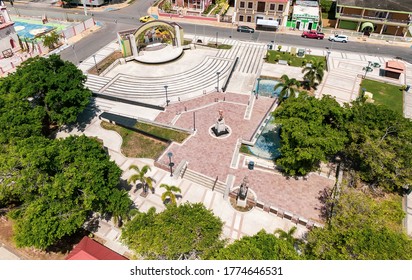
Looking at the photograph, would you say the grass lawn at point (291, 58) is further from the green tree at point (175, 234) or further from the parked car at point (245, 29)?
the green tree at point (175, 234)

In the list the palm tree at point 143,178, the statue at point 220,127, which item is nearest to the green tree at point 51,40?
the statue at point 220,127

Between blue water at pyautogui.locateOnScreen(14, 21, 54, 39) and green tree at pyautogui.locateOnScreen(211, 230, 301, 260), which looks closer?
green tree at pyautogui.locateOnScreen(211, 230, 301, 260)

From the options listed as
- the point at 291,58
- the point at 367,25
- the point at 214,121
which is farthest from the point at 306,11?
the point at 214,121

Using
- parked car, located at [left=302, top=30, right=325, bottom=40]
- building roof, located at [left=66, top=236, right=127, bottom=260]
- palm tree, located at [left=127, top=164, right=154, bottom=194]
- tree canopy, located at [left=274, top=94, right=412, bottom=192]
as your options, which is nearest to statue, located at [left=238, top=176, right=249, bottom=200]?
tree canopy, located at [left=274, top=94, right=412, bottom=192]

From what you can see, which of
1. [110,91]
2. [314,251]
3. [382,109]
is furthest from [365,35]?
[314,251]

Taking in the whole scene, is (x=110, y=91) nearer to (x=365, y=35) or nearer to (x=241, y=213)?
(x=241, y=213)

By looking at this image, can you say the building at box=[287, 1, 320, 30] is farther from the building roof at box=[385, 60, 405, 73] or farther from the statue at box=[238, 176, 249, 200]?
the statue at box=[238, 176, 249, 200]
